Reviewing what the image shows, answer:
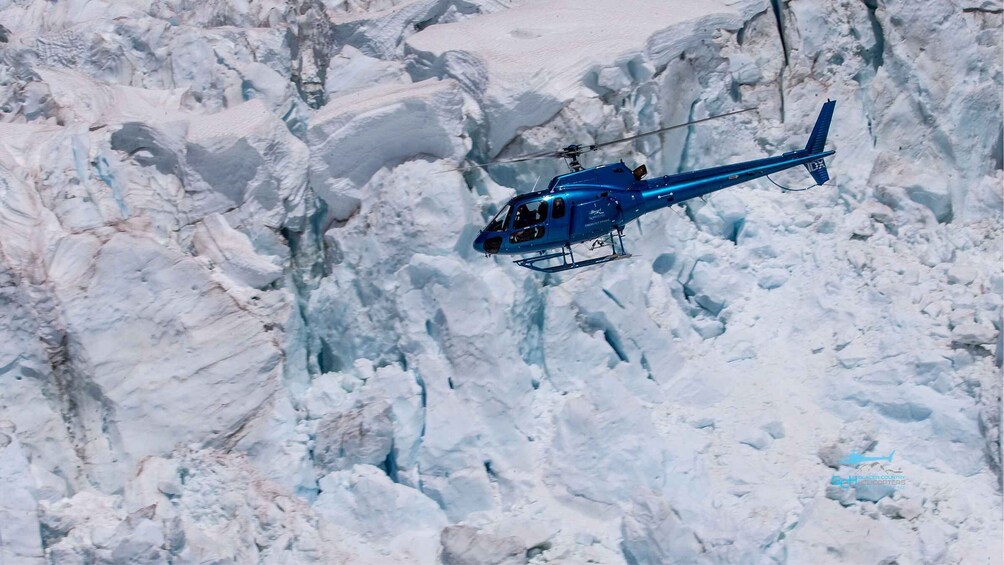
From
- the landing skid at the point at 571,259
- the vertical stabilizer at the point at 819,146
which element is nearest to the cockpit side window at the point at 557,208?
the landing skid at the point at 571,259

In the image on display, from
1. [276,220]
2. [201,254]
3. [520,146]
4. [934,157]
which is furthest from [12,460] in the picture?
[934,157]

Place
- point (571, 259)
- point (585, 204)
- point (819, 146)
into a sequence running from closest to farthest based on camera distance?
point (585, 204) → point (571, 259) → point (819, 146)

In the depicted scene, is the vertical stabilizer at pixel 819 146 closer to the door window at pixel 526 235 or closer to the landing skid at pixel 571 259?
the landing skid at pixel 571 259

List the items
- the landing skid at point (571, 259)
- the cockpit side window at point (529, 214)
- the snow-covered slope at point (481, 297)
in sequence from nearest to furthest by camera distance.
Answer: the landing skid at point (571, 259), the cockpit side window at point (529, 214), the snow-covered slope at point (481, 297)

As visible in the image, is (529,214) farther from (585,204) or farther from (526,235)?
(585,204)

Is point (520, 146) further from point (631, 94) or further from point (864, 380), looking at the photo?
point (864, 380)

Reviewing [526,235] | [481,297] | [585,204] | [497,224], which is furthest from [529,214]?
[481,297]
